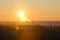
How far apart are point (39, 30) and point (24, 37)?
210 centimetres

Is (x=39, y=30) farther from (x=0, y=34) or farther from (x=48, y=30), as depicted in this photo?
(x=0, y=34)

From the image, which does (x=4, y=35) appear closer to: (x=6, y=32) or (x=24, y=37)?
(x=6, y=32)

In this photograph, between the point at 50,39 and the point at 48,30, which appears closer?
the point at 50,39

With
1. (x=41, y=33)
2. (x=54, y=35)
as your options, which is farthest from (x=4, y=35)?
(x=54, y=35)

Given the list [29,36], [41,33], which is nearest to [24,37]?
→ [29,36]

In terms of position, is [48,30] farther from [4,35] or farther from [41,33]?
[4,35]

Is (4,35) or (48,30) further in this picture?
(48,30)

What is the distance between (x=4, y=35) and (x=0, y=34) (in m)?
0.42

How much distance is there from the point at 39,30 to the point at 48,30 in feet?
2.69

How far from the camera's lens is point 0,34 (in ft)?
54.0

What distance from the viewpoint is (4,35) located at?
16.3 m

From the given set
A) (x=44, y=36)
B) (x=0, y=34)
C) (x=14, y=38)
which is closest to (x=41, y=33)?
(x=44, y=36)

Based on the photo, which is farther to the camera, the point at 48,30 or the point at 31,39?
the point at 48,30

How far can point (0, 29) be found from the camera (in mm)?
17594
